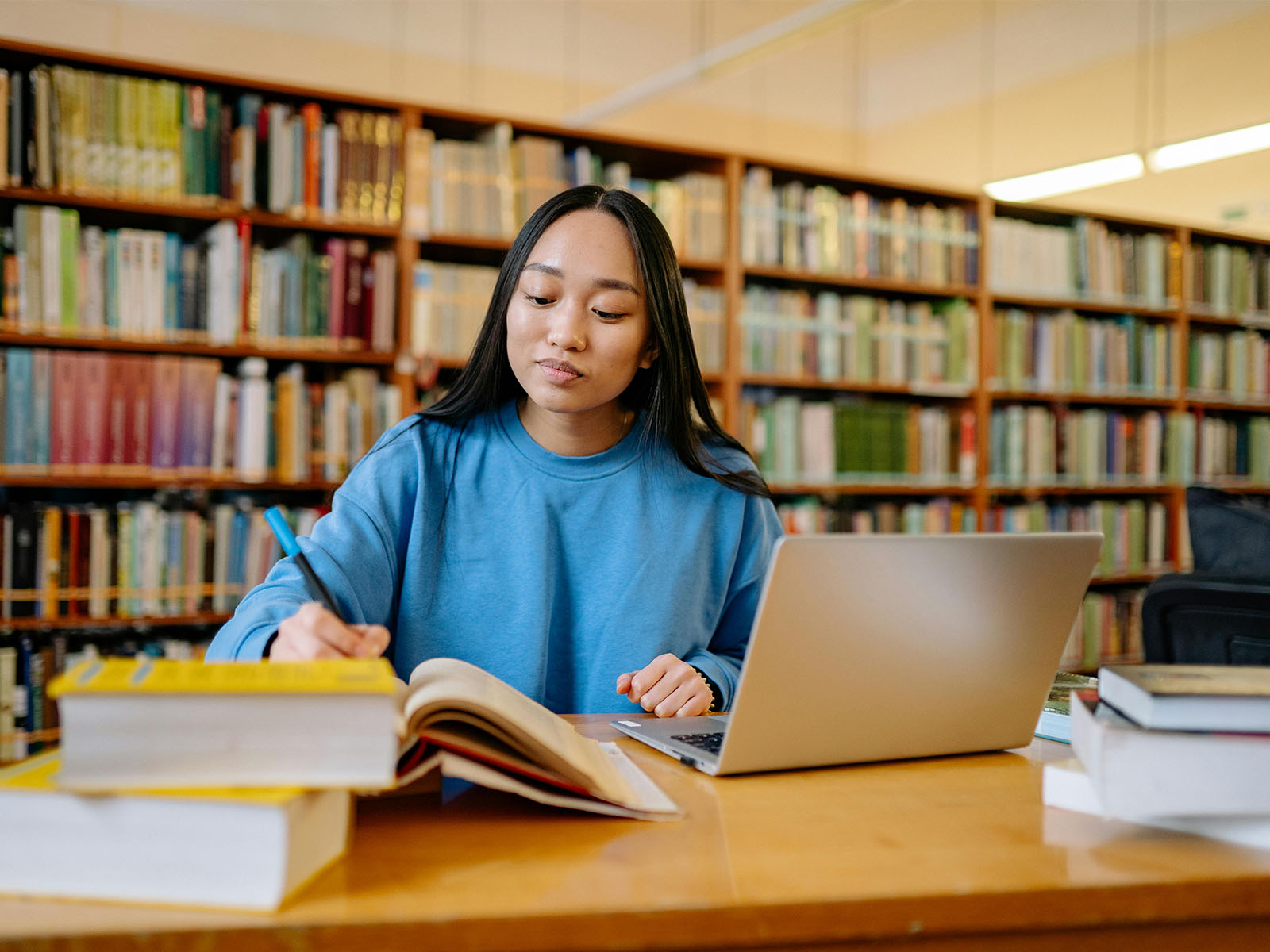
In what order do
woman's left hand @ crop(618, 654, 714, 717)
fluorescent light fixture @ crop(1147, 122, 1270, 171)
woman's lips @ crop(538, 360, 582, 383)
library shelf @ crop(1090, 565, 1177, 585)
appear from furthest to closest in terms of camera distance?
1. library shelf @ crop(1090, 565, 1177, 585)
2. fluorescent light fixture @ crop(1147, 122, 1270, 171)
3. woman's lips @ crop(538, 360, 582, 383)
4. woman's left hand @ crop(618, 654, 714, 717)

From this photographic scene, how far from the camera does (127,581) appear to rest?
295 cm

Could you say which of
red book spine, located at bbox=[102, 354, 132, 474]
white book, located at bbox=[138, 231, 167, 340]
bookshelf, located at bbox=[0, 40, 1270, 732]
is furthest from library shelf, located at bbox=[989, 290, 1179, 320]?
red book spine, located at bbox=[102, 354, 132, 474]

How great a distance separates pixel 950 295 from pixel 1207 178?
1.58 metres

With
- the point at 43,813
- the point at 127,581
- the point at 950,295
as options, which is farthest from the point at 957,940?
the point at 950,295

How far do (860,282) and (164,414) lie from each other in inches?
97.7

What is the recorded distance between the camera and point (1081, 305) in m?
4.62

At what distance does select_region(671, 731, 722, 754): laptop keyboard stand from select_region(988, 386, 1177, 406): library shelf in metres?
3.65

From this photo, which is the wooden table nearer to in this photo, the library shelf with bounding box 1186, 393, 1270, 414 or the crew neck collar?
the crew neck collar

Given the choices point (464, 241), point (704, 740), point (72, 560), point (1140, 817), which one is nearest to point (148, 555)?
point (72, 560)

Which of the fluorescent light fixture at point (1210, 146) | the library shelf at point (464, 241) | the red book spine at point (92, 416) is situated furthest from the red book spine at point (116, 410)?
the fluorescent light fixture at point (1210, 146)

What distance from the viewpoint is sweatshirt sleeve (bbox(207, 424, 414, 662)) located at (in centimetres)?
112

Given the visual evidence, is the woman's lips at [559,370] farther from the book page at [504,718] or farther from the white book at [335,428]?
the white book at [335,428]

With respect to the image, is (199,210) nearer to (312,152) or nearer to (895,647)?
(312,152)

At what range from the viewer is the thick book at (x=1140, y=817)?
758 millimetres
